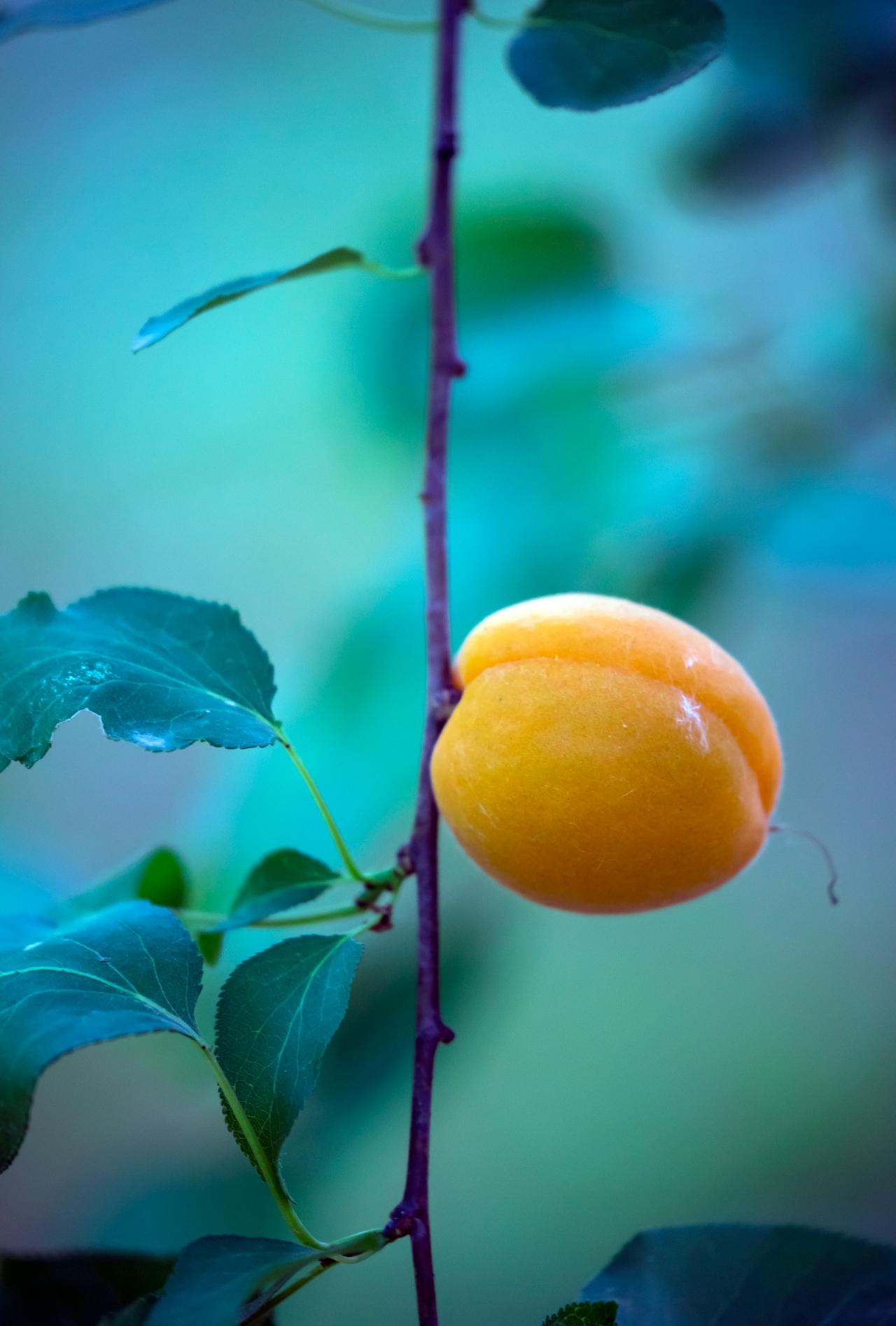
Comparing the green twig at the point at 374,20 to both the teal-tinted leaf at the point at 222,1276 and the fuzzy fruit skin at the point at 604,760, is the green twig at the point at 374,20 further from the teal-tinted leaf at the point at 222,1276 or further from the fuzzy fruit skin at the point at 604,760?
the teal-tinted leaf at the point at 222,1276

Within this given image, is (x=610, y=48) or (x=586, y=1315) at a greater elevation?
(x=610, y=48)

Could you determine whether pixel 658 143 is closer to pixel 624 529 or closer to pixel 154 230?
pixel 624 529

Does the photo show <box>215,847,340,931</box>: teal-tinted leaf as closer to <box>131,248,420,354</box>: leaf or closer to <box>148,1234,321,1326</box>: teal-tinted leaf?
<box>148,1234,321,1326</box>: teal-tinted leaf

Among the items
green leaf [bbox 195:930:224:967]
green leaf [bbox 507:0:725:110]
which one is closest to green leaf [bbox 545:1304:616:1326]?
green leaf [bbox 195:930:224:967]

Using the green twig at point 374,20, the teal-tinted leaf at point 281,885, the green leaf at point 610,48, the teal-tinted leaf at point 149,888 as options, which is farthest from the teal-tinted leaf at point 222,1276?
the green twig at point 374,20

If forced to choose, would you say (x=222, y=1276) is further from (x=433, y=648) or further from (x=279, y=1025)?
(x=433, y=648)

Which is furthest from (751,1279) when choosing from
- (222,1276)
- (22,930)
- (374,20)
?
(374,20)
